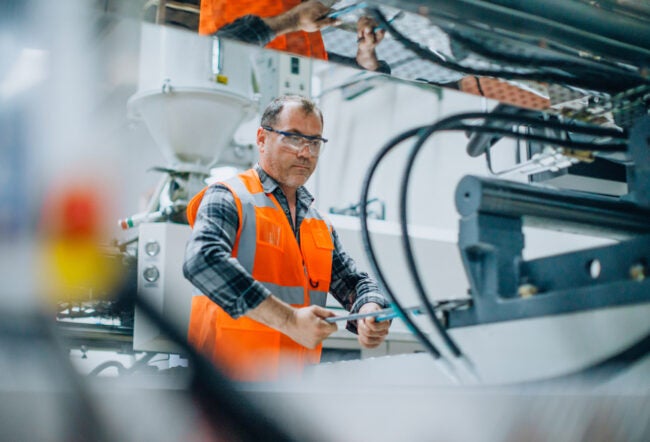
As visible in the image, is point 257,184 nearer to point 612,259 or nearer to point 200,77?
point 200,77

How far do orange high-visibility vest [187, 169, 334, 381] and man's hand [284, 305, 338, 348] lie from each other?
0.11m

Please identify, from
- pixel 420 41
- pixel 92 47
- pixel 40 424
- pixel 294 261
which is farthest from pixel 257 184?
pixel 40 424

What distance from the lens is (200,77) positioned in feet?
5.99

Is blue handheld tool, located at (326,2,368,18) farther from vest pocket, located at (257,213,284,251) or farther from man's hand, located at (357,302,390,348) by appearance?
vest pocket, located at (257,213,284,251)

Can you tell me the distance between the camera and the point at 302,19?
718 mm

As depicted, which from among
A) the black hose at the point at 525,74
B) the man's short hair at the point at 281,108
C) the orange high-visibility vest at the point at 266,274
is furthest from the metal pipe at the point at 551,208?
the man's short hair at the point at 281,108

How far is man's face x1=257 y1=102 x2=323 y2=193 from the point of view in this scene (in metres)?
1.68

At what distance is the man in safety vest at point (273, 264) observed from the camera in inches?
54.9

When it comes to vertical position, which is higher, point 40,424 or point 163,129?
point 163,129

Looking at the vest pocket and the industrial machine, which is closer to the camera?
the industrial machine

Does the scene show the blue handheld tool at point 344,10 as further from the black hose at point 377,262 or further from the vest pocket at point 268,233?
the vest pocket at point 268,233

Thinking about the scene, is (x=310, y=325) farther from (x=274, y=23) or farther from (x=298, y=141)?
(x=274, y=23)

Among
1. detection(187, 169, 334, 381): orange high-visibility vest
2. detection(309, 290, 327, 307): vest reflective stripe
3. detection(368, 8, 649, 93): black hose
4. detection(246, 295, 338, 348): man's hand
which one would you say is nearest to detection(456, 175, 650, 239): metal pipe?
detection(368, 8, 649, 93): black hose

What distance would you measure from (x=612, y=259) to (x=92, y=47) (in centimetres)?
41
